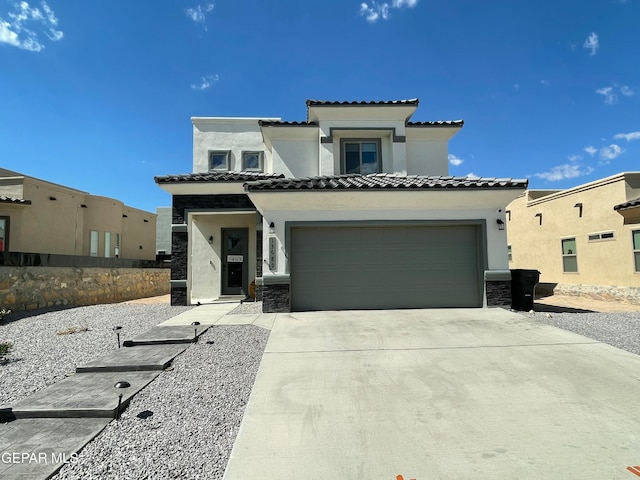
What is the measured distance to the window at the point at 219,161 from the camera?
14.5m

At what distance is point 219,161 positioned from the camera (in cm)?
1458

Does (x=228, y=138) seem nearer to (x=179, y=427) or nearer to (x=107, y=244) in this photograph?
(x=107, y=244)

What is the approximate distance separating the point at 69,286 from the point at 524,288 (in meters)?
15.7

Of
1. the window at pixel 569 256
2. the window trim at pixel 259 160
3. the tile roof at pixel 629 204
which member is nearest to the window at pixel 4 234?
the window trim at pixel 259 160

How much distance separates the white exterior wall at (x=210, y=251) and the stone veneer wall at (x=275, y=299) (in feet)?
14.6

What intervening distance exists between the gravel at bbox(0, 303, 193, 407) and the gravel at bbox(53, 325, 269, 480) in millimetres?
1728

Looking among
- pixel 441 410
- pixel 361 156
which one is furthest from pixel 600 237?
pixel 441 410

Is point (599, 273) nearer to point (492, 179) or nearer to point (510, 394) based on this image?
point (492, 179)

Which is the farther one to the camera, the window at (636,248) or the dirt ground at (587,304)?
the window at (636,248)

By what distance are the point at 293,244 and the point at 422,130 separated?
7.45 meters

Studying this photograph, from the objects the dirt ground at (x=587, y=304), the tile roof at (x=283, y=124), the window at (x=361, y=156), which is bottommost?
the dirt ground at (x=587, y=304)

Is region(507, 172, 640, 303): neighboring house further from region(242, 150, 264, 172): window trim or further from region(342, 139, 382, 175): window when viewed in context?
region(242, 150, 264, 172): window trim

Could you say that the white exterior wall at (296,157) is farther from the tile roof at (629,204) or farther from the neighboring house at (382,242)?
the tile roof at (629,204)

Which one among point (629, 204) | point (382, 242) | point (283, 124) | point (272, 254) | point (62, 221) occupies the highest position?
point (283, 124)
